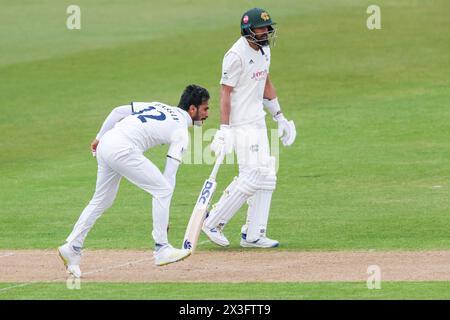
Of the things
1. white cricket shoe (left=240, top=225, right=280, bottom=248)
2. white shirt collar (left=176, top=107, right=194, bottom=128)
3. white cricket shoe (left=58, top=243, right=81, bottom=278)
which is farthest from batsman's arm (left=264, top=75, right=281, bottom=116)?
white cricket shoe (left=58, top=243, right=81, bottom=278)

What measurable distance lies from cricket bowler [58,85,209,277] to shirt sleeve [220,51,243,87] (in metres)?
1.29

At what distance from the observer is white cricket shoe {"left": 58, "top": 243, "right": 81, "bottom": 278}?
1139 centimetres

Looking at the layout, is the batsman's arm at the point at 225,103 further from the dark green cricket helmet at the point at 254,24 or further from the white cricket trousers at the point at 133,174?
the white cricket trousers at the point at 133,174

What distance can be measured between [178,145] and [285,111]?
1346 centimetres

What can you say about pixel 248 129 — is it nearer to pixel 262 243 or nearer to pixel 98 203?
pixel 262 243

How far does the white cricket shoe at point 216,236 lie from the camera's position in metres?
13.3

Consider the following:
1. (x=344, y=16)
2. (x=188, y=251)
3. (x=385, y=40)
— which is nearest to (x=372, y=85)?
(x=385, y=40)

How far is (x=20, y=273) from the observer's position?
11.9 meters

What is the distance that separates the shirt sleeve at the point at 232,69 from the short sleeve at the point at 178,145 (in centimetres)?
178

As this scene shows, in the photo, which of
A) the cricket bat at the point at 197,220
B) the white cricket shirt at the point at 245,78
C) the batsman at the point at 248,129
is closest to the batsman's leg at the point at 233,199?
the batsman at the point at 248,129

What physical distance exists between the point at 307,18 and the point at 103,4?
6689 millimetres

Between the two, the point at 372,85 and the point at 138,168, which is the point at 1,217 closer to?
the point at 138,168

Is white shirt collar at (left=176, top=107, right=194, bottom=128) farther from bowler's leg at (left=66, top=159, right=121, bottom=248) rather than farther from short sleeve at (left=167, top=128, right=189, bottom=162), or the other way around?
bowler's leg at (left=66, top=159, right=121, bottom=248)

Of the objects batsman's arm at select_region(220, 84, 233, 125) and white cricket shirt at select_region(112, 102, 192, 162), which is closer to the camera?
white cricket shirt at select_region(112, 102, 192, 162)
